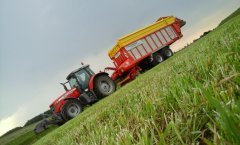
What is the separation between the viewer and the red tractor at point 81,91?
16.8 meters

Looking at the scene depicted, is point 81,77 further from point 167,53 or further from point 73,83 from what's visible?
point 167,53

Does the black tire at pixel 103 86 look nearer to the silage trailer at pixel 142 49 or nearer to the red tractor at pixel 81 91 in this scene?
the red tractor at pixel 81 91

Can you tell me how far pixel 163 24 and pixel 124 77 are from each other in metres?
6.48

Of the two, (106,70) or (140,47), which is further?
(140,47)

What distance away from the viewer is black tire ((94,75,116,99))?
17141 millimetres

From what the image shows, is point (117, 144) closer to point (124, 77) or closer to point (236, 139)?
point (236, 139)

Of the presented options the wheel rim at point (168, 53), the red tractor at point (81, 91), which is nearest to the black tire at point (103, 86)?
the red tractor at point (81, 91)

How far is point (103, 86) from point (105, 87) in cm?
13

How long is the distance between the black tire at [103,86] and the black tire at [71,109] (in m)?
1.30

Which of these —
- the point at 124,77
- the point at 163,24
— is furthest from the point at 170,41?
the point at 124,77

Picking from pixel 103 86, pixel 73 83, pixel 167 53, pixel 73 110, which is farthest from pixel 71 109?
pixel 167 53

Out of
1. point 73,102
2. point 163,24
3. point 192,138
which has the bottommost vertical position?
point 192,138

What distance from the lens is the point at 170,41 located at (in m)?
24.3

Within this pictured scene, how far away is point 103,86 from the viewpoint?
1752 cm
